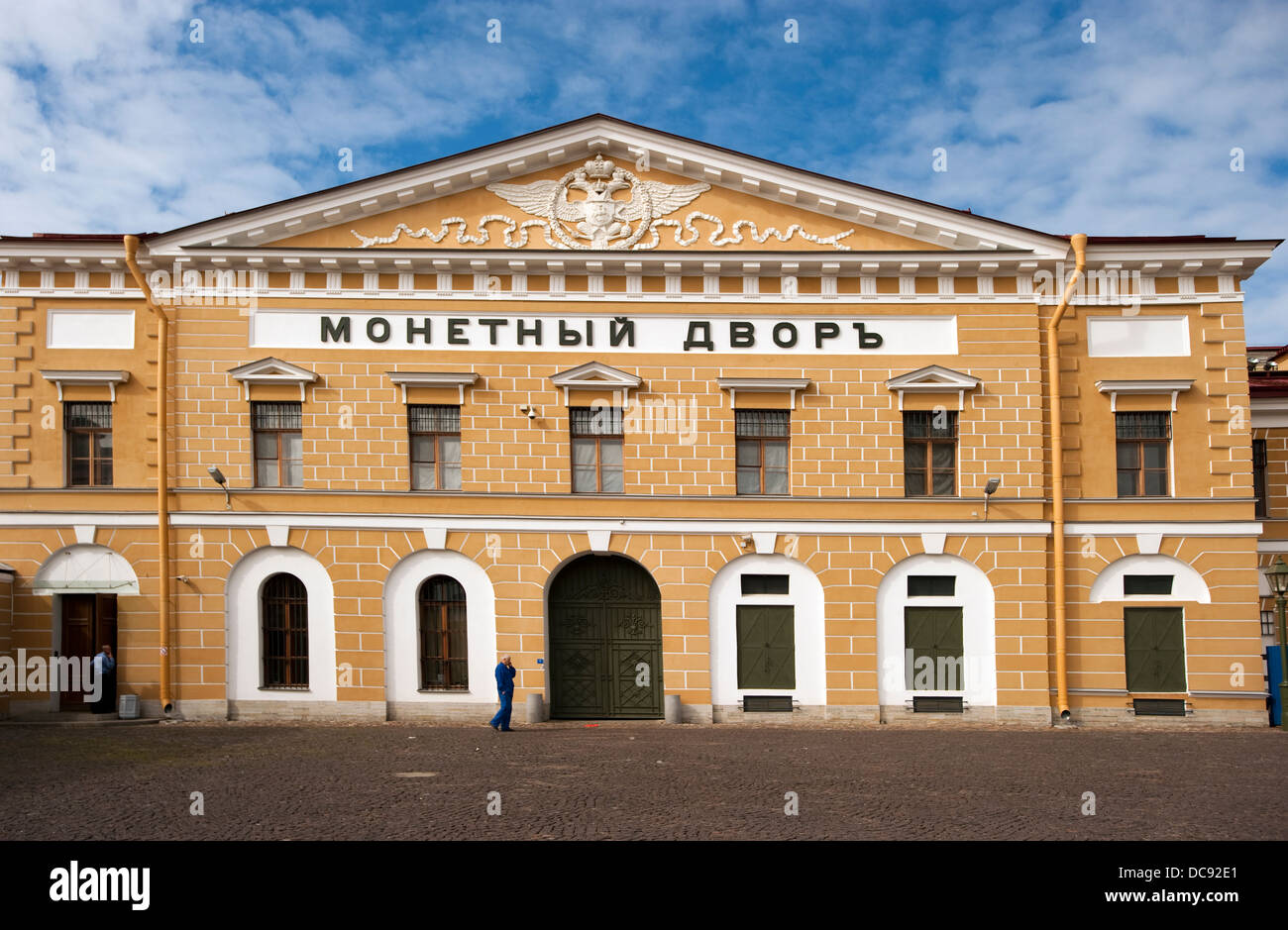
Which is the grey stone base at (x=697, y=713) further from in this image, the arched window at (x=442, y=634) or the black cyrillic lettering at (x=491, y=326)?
the black cyrillic lettering at (x=491, y=326)

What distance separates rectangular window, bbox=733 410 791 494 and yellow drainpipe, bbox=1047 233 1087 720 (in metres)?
5.74

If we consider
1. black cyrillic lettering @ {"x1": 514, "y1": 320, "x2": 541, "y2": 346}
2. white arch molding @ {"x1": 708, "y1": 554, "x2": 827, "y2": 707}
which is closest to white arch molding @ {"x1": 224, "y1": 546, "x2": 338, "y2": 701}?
black cyrillic lettering @ {"x1": 514, "y1": 320, "x2": 541, "y2": 346}

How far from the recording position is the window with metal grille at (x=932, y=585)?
21828mm

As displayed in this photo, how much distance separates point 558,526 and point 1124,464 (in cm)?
1246

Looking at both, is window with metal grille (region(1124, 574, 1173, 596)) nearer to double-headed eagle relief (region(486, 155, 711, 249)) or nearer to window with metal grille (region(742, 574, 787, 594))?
window with metal grille (region(742, 574, 787, 594))

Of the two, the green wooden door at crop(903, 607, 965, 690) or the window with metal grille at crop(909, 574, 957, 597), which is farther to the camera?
the window with metal grille at crop(909, 574, 957, 597)

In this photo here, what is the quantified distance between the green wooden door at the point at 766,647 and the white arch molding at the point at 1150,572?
6.63 m

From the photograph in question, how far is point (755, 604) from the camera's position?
71.2ft

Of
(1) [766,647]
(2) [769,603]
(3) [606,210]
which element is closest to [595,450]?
(2) [769,603]

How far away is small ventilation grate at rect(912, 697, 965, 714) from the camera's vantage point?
70.7ft

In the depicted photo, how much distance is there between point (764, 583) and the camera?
859 inches

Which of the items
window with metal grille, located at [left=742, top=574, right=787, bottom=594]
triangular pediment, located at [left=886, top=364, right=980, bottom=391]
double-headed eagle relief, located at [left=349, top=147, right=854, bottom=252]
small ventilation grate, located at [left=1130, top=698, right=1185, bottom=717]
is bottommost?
small ventilation grate, located at [left=1130, top=698, right=1185, bottom=717]

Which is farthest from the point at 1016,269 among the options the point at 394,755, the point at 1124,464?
the point at 394,755

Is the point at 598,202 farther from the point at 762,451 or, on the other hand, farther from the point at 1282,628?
the point at 1282,628
